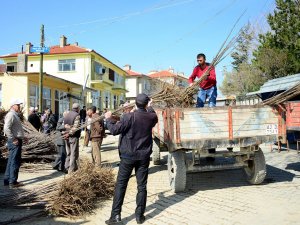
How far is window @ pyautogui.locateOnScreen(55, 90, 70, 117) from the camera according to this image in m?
27.4

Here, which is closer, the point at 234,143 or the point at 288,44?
the point at 234,143

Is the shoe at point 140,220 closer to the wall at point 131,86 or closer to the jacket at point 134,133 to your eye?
the jacket at point 134,133

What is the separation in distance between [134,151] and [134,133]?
260 mm

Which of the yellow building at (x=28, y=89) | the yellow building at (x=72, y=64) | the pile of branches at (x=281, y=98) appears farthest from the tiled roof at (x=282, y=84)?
the yellow building at (x=72, y=64)

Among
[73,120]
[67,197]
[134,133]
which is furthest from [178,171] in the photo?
[73,120]

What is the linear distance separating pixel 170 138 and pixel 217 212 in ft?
5.01

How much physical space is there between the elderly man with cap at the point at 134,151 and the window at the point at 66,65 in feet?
107

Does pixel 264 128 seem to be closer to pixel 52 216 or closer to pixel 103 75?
pixel 52 216

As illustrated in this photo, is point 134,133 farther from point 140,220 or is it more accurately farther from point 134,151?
point 140,220

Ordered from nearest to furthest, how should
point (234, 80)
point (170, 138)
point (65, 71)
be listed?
point (170, 138) → point (65, 71) → point (234, 80)

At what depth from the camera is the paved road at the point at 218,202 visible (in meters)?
4.97

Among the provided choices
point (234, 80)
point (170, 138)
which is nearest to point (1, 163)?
point (170, 138)

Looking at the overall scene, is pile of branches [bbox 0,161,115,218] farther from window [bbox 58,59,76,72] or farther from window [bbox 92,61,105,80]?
window [bbox 92,61,105,80]

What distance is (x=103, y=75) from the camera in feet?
132
